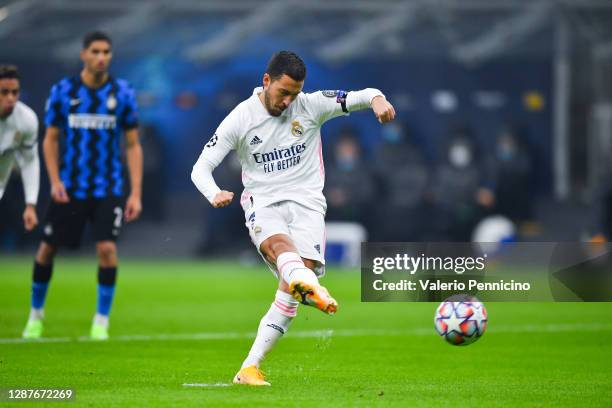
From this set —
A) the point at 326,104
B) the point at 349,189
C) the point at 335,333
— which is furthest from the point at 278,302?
the point at 349,189

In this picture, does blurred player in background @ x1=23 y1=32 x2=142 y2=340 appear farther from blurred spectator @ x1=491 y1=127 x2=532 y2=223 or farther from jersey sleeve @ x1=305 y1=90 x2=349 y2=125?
blurred spectator @ x1=491 y1=127 x2=532 y2=223

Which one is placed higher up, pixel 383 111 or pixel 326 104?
pixel 326 104

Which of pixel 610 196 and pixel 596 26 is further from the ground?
pixel 596 26

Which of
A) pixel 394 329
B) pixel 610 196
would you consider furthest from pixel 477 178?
pixel 394 329

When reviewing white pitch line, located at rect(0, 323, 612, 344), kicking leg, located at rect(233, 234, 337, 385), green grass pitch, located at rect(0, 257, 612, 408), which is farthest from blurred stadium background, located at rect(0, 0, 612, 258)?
kicking leg, located at rect(233, 234, 337, 385)

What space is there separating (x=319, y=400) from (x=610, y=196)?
14.8 metres

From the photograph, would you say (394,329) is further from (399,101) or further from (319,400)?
(399,101)

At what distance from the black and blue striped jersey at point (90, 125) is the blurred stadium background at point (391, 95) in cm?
1133

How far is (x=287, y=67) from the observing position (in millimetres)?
8203

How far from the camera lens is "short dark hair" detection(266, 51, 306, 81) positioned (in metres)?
8.20

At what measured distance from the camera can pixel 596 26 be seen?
2417cm

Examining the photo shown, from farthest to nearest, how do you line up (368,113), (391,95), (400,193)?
(368,113) < (391,95) < (400,193)

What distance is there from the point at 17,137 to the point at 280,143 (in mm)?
3745

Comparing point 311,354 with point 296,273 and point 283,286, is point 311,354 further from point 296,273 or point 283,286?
point 296,273
